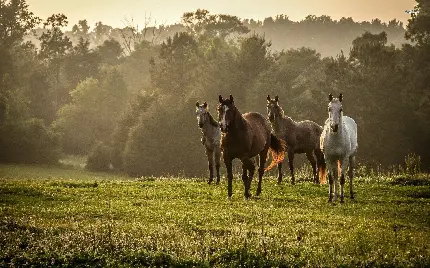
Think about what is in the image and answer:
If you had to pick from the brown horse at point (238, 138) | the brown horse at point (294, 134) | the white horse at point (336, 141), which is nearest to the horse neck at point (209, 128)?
the brown horse at point (294, 134)

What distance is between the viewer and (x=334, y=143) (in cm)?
1606

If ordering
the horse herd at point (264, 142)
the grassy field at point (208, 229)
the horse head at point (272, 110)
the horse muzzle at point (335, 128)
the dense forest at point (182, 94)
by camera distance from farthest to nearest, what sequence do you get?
the dense forest at point (182, 94) < the horse head at point (272, 110) < the horse herd at point (264, 142) < the horse muzzle at point (335, 128) < the grassy field at point (208, 229)

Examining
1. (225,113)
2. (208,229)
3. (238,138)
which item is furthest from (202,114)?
(208,229)

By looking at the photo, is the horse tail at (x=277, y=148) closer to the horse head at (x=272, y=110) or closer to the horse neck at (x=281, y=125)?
the horse head at (x=272, y=110)

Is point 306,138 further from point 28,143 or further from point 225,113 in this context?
point 28,143

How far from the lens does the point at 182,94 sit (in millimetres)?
71500

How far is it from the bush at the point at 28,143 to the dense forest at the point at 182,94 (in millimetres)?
120

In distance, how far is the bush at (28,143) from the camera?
61.2 metres

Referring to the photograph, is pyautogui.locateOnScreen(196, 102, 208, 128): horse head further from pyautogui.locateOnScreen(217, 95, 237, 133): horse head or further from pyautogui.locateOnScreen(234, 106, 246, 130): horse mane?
pyautogui.locateOnScreen(217, 95, 237, 133): horse head

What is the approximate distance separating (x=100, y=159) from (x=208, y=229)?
54382 mm

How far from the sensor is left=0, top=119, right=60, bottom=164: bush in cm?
6116

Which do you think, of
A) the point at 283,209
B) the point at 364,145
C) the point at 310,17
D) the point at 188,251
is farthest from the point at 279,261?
the point at 310,17

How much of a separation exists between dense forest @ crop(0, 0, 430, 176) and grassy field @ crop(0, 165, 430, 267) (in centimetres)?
2928

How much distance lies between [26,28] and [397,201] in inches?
2839
